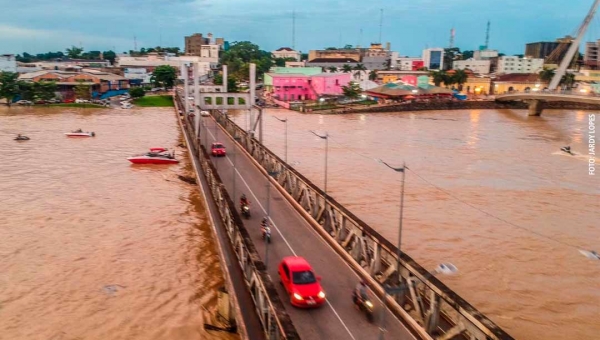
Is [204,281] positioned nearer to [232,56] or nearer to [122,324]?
[122,324]

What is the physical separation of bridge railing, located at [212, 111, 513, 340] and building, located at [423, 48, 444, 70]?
149 meters

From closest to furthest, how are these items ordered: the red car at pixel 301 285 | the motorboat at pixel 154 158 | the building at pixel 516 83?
the red car at pixel 301 285 → the motorboat at pixel 154 158 → the building at pixel 516 83

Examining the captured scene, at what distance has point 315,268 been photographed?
1398 cm

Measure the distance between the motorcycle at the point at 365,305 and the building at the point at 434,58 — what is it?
15712 centimetres

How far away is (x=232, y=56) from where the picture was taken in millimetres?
142750

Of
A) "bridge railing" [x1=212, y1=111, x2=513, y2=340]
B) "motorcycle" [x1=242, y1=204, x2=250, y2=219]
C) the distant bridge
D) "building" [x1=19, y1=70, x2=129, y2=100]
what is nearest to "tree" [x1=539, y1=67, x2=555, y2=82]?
the distant bridge

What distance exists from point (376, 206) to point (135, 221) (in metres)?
12.1

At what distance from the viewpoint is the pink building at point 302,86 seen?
294 ft

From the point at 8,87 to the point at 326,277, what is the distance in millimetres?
76322

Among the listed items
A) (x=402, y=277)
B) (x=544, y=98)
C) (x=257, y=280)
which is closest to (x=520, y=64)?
(x=544, y=98)

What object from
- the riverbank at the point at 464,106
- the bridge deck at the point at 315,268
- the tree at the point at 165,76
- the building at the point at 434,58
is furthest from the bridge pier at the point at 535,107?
the building at the point at 434,58

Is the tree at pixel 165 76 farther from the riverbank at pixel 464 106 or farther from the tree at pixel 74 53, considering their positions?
the tree at pixel 74 53

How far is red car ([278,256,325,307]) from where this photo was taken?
1160cm

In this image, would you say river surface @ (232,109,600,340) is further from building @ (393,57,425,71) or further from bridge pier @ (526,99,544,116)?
building @ (393,57,425,71)
